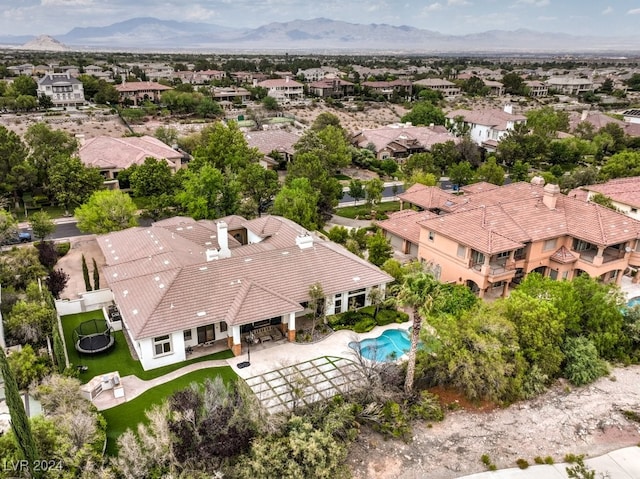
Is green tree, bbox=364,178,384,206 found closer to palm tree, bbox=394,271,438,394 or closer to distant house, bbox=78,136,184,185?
distant house, bbox=78,136,184,185

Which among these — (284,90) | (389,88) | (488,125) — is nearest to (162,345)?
(488,125)

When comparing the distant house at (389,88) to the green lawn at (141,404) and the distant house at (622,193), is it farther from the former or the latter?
the green lawn at (141,404)

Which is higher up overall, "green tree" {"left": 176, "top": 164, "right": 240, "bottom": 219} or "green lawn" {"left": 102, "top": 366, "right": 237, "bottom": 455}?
"green tree" {"left": 176, "top": 164, "right": 240, "bottom": 219}

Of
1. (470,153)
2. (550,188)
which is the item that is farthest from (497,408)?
(470,153)

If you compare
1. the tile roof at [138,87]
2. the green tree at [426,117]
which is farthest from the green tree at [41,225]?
the tile roof at [138,87]

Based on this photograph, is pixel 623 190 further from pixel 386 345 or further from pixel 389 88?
A: pixel 389 88

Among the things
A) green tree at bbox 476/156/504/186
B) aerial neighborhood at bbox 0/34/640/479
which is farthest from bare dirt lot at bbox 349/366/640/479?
green tree at bbox 476/156/504/186

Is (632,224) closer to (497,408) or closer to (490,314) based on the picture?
(490,314)
